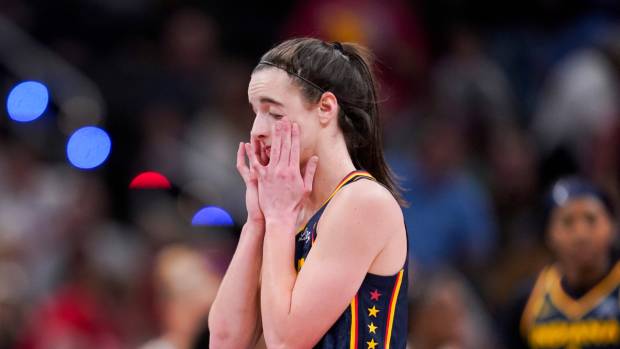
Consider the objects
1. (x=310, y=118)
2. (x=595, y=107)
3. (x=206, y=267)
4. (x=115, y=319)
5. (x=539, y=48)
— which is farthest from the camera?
(x=539, y=48)

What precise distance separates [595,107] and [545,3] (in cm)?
140

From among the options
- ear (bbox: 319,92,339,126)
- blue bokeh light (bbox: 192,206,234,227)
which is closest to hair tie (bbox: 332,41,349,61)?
ear (bbox: 319,92,339,126)

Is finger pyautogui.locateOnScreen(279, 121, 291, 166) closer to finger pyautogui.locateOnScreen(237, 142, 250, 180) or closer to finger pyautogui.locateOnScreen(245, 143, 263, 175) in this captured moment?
finger pyautogui.locateOnScreen(245, 143, 263, 175)

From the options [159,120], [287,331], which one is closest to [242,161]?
[287,331]

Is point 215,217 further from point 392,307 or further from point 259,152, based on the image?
point 392,307

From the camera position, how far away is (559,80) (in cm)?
1003

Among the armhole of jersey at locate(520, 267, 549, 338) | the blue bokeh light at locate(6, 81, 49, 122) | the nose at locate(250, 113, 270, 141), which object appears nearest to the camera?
the nose at locate(250, 113, 270, 141)

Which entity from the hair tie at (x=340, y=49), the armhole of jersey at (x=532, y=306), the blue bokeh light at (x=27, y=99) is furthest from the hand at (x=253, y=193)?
the armhole of jersey at (x=532, y=306)

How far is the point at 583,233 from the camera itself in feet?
21.9

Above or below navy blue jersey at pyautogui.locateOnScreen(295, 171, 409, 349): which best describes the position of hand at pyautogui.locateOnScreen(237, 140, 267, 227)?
above

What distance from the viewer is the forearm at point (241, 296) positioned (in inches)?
152

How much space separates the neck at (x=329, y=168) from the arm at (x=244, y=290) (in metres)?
0.20

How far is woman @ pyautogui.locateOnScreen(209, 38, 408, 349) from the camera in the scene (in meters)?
3.62

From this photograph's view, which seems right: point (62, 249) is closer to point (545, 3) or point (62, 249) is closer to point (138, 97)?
point (138, 97)
